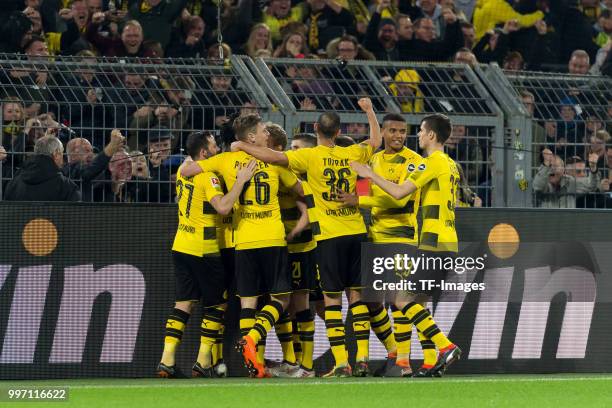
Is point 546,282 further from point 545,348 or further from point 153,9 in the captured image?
point 153,9

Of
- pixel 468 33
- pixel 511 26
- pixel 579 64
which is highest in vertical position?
pixel 511 26

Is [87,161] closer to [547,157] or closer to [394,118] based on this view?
[394,118]

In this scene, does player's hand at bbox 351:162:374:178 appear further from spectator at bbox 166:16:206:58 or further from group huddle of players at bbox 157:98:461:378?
spectator at bbox 166:16:206:58

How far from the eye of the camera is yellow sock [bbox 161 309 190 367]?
11695 mm

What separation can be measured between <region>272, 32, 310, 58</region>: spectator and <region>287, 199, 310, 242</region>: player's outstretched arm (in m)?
4.22

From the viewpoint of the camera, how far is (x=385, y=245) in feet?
38.3

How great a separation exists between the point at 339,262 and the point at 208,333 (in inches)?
46.7

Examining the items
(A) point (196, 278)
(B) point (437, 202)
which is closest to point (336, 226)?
(B) point (437, 202)

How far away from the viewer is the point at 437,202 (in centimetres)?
Result: 1130

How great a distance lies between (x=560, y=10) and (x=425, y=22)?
9.50 ft

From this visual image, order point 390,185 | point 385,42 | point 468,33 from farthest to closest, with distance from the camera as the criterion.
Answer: point 468,33
point 385,42
point 390,185

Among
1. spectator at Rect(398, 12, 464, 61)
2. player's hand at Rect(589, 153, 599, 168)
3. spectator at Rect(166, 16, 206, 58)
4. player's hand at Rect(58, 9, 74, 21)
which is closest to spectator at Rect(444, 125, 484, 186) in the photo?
player's hand at Rect(589, 153, 599, 168)

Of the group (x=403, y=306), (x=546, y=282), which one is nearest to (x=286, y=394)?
(x=403, y=306)

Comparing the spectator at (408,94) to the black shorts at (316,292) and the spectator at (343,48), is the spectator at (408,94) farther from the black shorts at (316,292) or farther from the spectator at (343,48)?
the spectator at (343,48)
